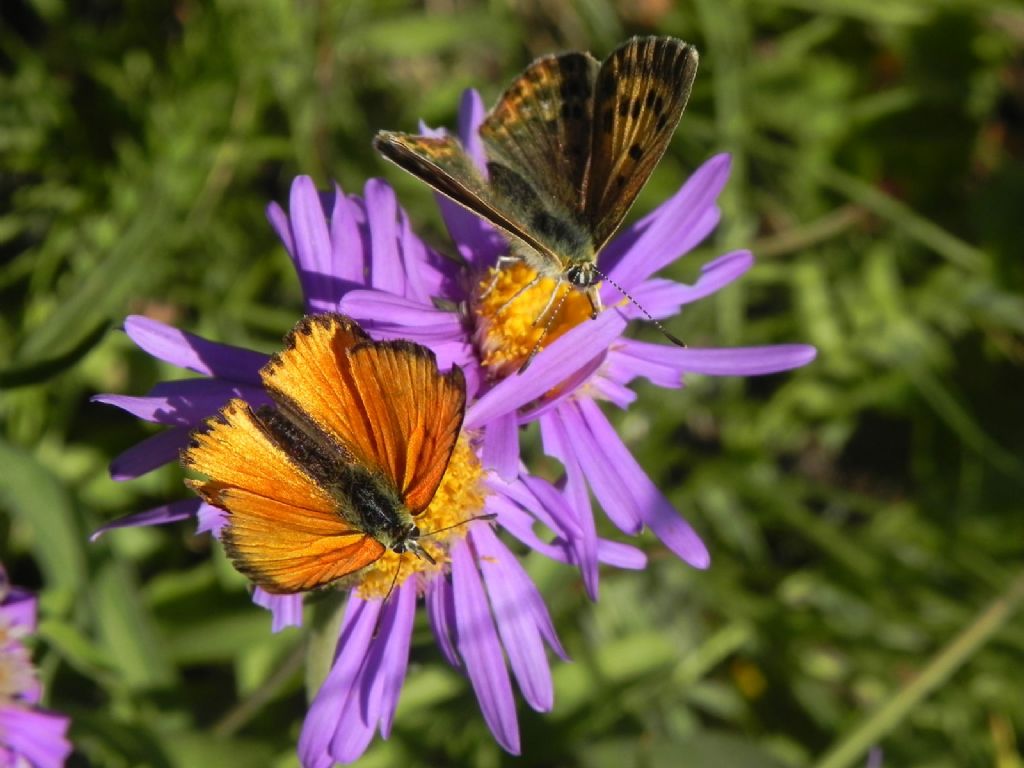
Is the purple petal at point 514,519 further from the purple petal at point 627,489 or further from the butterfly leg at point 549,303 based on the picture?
the butterfly leg at point 549,303

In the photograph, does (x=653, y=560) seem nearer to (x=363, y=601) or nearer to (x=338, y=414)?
(x=363, y=601)

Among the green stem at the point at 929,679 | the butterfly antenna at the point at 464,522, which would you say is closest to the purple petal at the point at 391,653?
the butterfly antenna at the point at 464,522

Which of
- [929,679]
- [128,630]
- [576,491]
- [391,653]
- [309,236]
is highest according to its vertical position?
[309,236]

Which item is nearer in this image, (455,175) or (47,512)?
(455,175)


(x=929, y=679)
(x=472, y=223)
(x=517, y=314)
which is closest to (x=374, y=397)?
(x=517, y=314)

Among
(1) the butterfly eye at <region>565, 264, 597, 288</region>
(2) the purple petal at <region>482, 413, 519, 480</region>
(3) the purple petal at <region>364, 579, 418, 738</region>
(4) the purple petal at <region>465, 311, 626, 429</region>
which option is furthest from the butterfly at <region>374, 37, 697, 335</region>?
(3) the purple petal at <region>364, 579, 418, 738</region>

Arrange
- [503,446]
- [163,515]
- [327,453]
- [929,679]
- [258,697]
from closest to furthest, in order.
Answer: [327,453] < [503,446] < [163,515] < [258,697] < [929,679]

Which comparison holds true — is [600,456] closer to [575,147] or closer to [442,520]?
[442,520]
